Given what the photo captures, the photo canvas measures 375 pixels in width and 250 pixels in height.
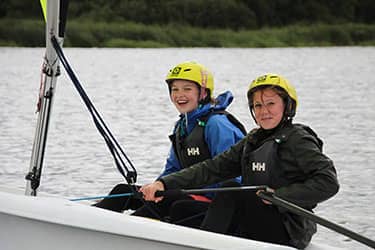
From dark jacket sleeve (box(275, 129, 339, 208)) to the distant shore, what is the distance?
1184 inches

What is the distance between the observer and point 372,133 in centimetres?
1188

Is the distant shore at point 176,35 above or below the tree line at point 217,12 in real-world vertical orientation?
below

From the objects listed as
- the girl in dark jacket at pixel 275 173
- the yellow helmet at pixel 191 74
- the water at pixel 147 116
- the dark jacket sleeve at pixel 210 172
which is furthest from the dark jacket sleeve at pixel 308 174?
the water at pixel 147 116

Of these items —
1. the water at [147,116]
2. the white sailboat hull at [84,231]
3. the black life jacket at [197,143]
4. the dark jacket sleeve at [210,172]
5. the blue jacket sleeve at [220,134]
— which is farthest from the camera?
the water at [147,116]

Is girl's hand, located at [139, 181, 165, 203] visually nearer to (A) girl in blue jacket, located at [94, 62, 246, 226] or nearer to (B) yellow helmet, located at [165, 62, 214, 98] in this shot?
(A) girl in blue jacket, located at [94, 62, 246, 226]

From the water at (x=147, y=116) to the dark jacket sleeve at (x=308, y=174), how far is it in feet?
6.67

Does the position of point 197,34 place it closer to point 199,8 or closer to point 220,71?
point 199,8

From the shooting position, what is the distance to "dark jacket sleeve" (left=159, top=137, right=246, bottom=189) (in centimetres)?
413

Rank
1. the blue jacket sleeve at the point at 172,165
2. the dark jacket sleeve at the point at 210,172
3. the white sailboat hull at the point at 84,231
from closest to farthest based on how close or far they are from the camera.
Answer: the white sailboat hull at the point at 84,231 → the dark jacket sleeve at the point at 210,172 → the blue jacket sleeve at the point at 172,165

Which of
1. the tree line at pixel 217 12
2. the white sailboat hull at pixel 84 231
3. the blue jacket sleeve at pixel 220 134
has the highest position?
the tree line at pixel 217 12

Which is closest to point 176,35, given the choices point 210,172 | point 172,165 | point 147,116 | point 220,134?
point 147,116

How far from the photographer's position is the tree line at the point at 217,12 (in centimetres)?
3962

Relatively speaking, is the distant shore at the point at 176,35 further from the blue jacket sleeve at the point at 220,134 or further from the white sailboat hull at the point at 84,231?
the white sailboat hull at the point at 84,231

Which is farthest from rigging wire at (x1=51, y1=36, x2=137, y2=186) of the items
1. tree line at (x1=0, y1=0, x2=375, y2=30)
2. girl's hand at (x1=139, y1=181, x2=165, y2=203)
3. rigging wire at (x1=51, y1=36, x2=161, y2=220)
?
tree line at (x1=0, y1=0, x2=375, y2=30)
